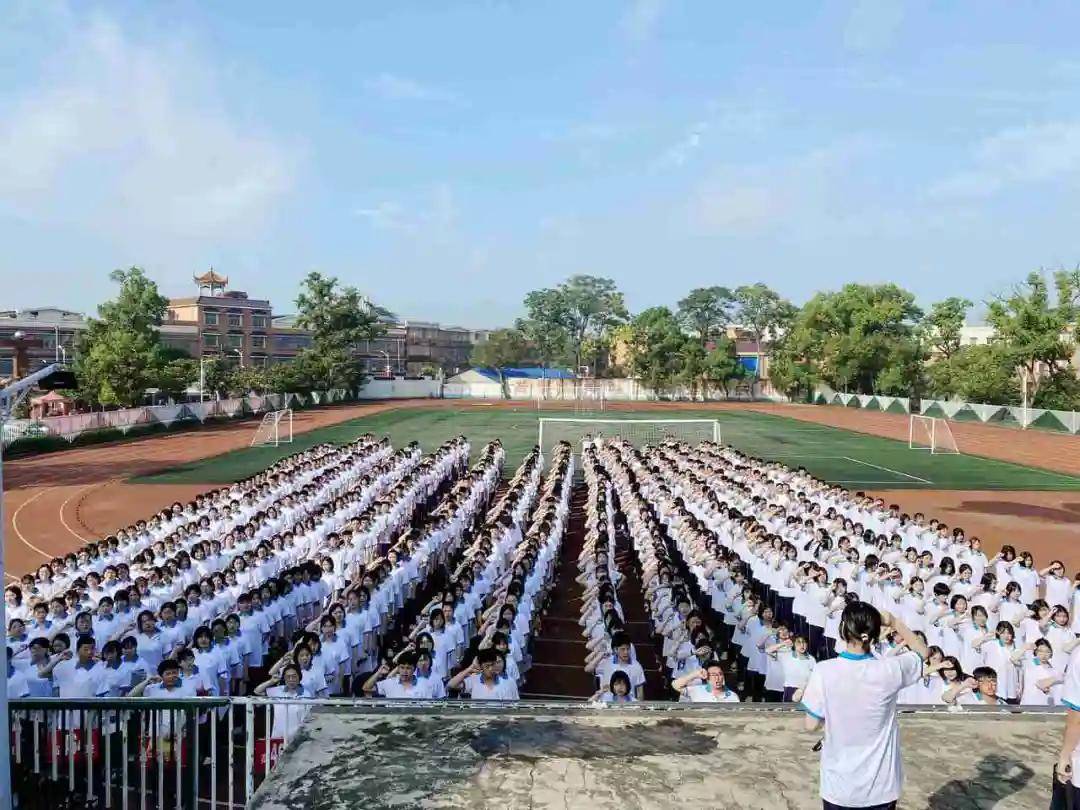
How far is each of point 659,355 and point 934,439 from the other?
106 feet

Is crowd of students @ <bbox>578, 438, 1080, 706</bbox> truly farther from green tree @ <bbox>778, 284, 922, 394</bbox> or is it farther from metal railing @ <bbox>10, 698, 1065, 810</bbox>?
green tree @ <bbox>778, 284, 922, 394</bbox>

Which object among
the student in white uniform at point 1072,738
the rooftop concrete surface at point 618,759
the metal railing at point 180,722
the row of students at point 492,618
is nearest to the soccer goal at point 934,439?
the row of students at point 492,618

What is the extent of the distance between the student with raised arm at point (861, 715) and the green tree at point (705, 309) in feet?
265

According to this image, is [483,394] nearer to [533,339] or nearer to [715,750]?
[533,339]

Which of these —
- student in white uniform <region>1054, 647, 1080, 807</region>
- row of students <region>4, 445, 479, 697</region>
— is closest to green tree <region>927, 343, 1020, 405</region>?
Answer: row of students <region>4, 445, 479, 697</region>

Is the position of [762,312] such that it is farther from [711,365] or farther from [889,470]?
[889,470]

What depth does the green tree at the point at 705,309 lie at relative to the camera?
3280 inches

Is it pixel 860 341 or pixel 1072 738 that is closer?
pixel 1072 738

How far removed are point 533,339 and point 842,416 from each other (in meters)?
40.1

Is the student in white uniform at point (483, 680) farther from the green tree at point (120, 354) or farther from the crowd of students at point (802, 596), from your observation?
the green tree at point (120, 354)

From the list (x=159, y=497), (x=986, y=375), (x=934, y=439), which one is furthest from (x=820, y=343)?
(x=159, y=497)

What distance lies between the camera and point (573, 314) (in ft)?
270

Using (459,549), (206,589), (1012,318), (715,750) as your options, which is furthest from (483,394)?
(715,750)

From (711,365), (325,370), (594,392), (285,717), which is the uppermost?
(711,365)
